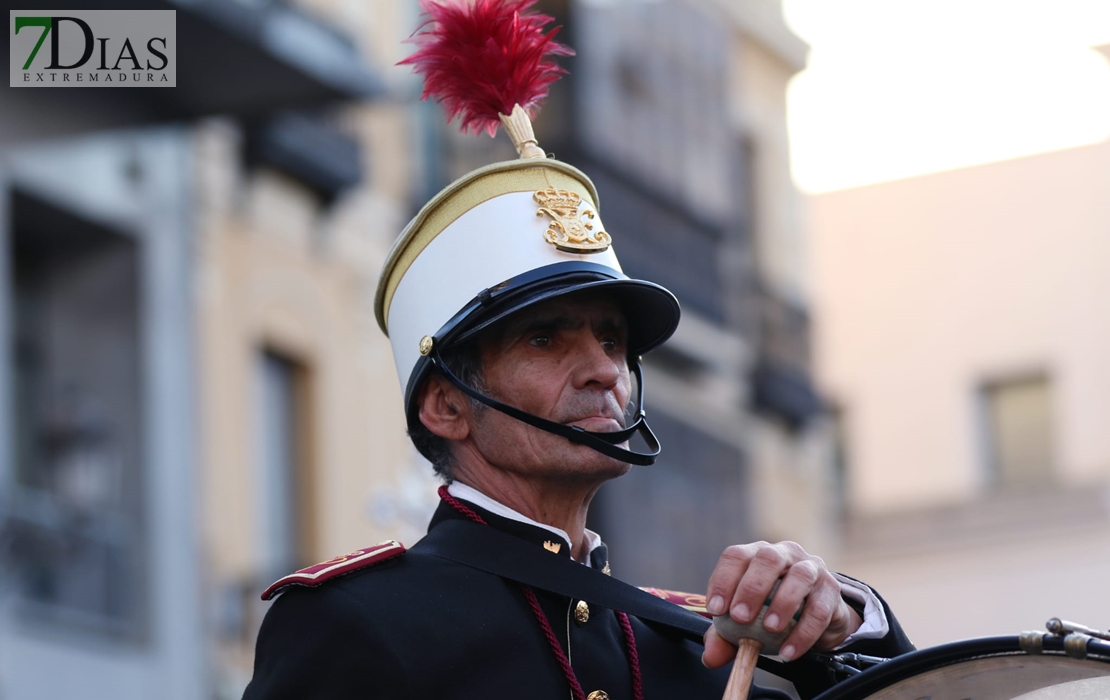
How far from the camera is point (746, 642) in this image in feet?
11.7

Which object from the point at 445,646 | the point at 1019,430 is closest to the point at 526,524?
the point at 445,646

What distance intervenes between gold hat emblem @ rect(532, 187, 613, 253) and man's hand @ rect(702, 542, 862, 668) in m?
0.74

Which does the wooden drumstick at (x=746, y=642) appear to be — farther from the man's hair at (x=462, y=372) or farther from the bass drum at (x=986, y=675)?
the man's hair at (x=462, y=372)

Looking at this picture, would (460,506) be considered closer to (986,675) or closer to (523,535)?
(523,535)

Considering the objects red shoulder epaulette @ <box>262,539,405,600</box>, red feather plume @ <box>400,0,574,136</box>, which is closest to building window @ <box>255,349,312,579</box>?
red feather plume @ <box>400,0,574,136</box>

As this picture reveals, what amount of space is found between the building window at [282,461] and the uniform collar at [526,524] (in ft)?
33.1

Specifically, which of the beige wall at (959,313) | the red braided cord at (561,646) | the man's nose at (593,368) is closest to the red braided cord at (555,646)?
the red braided cord at (561,646)

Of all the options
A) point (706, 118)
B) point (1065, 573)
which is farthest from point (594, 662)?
point (1065, 573)

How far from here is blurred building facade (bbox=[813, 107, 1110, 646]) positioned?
2653 centimetres

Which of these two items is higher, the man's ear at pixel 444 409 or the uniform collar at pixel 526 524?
the man's ear at pixel 444 409

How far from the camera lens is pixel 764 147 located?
22.1 meters

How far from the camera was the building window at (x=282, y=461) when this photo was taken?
47.0ft

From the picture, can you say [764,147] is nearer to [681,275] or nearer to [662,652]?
[681,275]

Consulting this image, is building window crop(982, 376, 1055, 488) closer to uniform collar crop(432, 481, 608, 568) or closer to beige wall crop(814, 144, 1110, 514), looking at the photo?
beige wall crop(814, 144, 1110, 514)
